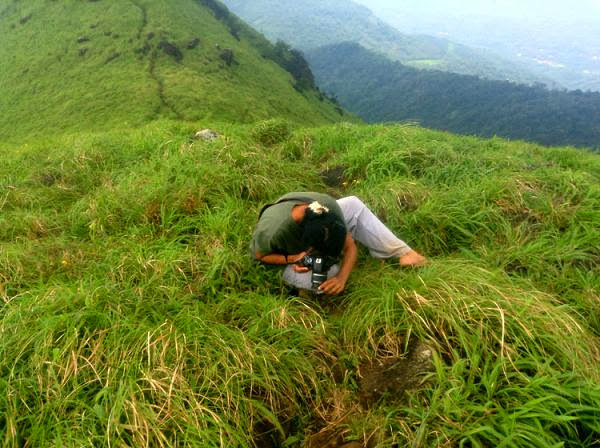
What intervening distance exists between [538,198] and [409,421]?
330 centimetres

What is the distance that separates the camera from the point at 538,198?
14.3ft

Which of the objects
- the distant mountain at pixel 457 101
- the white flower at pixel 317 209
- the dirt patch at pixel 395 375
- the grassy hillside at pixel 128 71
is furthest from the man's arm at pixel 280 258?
the distant mountain at pixel 457 101

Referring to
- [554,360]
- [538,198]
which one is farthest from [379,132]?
[554,360]

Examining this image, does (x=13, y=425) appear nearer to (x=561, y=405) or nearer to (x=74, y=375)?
(x=74, y=375)

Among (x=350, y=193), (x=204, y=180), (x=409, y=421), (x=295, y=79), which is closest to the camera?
(x=409, y=421)

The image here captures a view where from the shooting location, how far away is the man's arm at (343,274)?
322 centimetres

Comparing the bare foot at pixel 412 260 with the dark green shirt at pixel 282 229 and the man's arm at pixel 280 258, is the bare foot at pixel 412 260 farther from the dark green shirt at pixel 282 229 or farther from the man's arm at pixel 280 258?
the man's arm at pixel 280 258

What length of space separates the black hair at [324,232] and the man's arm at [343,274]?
5.7 inches

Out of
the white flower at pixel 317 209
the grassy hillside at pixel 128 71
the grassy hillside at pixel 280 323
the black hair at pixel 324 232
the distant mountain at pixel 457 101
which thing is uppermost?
the white flower at pixel 317 209

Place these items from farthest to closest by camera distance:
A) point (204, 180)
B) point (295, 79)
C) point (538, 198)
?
point (295, 79) → point (204, 180) → point (538, 198)

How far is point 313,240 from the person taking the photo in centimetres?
306

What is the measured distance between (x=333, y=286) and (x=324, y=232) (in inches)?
19.1

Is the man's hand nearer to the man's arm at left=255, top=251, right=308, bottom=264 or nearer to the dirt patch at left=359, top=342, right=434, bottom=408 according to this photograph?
the man's arm at left=255, top=251, right=308, bottom=264

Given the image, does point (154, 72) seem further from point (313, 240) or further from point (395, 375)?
point (395, 375)
